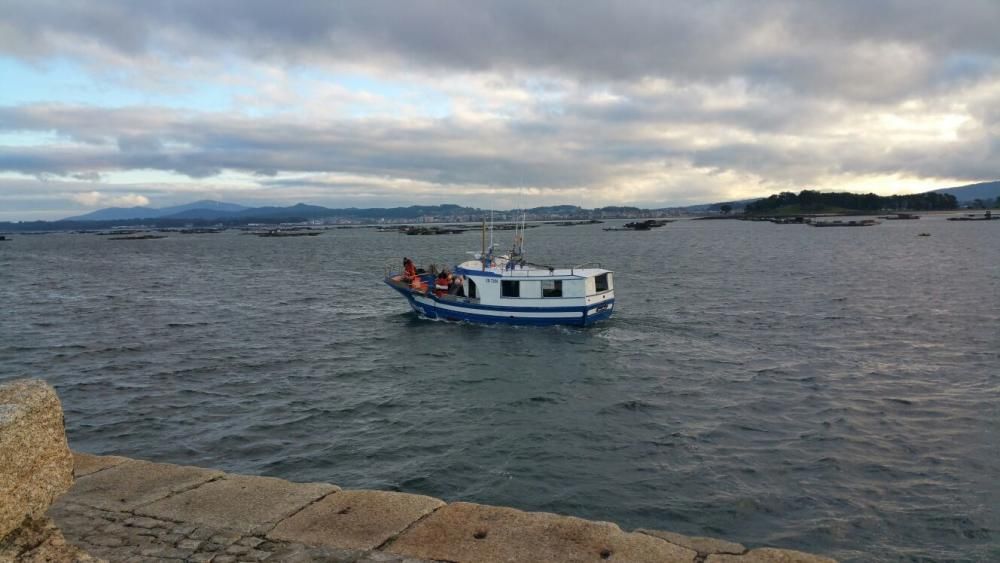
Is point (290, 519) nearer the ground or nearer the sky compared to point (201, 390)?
nearer the sky

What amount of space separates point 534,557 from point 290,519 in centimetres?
302

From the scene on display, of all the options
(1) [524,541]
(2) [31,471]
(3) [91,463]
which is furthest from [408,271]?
(2) [31,471]

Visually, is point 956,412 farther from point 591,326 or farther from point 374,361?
point 374,361

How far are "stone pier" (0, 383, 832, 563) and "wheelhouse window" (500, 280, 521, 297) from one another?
24264mm

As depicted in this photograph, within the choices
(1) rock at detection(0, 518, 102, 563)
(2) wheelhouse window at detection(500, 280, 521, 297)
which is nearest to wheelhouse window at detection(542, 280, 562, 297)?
(2) wheelhouse window at detection(500, 280, 521, 297)

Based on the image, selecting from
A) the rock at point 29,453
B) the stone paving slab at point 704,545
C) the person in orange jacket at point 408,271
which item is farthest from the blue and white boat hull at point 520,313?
the rock at point 29,453

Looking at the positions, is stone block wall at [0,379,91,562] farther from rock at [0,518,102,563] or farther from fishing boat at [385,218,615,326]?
fishing boat at [385,218,615,326]

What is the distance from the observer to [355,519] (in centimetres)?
789

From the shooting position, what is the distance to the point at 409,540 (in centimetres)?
734

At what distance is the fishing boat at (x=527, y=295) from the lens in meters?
32.4

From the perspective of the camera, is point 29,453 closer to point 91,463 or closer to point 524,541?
point 524,541

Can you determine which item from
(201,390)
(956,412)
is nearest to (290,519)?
(201,390)

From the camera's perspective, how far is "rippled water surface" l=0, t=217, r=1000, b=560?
45.2ft

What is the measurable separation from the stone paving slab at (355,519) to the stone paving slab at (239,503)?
0.23 m
